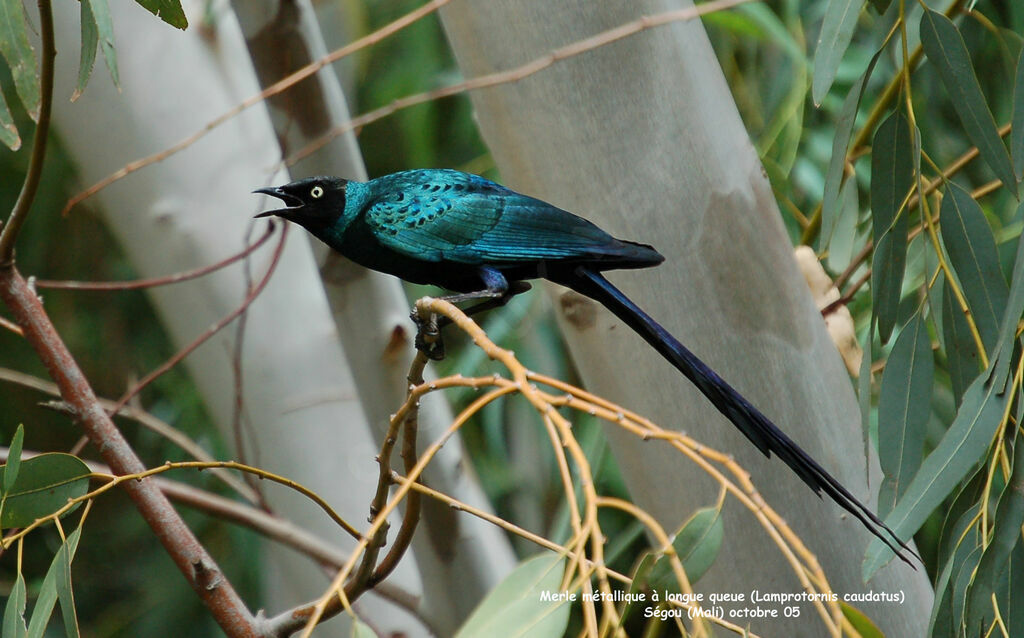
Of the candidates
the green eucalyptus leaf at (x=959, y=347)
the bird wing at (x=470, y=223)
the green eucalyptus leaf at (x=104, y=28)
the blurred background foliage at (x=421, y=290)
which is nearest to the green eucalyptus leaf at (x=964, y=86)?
the green eucalyptus leaf at (x=959, y=347)

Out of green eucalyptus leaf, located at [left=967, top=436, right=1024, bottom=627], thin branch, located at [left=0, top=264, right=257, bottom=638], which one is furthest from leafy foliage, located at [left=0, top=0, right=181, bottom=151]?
green eucalyptus leaf, located at [left=967, top=436, right=1024, bottom=627]

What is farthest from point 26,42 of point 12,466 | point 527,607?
point 527,607

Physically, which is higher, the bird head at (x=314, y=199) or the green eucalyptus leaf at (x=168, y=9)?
the green eucalyptus leaf at (x=168, y=9)

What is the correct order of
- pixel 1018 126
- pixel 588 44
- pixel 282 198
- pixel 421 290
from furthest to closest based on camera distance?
pixel 421 290, pixel 282 198, pixel 588 44, pixel 1018 126

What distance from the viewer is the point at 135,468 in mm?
904

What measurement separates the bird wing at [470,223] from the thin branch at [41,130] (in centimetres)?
33

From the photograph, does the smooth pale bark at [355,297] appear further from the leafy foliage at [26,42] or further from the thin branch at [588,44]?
the leafy foliage at [26,42]

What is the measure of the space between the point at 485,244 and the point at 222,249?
712mm

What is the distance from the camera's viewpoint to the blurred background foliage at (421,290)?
6.61 feet

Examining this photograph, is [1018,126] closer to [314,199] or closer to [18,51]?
[314,199]

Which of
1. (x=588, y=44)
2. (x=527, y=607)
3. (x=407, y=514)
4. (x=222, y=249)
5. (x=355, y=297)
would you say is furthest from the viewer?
(x=222, y=249)

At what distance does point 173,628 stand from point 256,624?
235 cm

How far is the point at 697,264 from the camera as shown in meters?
1.03

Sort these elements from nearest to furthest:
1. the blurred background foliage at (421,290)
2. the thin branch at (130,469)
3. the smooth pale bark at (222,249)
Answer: the thin branch at (130,469)
the smooth pale bark at (222,249)
the blurred background foliage at (421,290)
